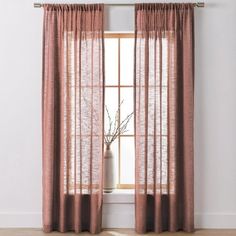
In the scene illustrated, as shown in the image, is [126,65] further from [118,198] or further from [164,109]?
[118,198]

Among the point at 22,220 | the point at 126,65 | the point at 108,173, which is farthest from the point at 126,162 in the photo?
the point at 22,220

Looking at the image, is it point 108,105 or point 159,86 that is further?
point 108,105

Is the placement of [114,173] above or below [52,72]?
below

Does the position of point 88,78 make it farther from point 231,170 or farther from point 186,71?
point 231,170

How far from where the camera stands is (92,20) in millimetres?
4324

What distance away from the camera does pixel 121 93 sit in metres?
4.76

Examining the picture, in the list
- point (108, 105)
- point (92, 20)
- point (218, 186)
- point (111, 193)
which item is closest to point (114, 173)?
point (111, 193)

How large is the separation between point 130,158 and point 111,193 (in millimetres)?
487

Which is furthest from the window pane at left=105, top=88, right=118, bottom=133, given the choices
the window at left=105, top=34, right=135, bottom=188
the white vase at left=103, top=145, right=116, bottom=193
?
the white vase at left=103, top=145, right=116, bottom=193

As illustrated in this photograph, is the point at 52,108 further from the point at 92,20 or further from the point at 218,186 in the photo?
the point at 218,186

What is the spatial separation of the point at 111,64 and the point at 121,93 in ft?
1.04

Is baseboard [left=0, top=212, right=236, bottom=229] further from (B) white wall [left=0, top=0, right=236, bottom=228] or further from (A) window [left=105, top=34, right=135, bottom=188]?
(A) window [left=105, top=34, right=135, bottom=188]

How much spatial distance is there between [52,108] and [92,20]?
2.94 ft

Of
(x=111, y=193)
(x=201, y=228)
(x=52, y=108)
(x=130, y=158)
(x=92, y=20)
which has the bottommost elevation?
(x=201, y=228)
